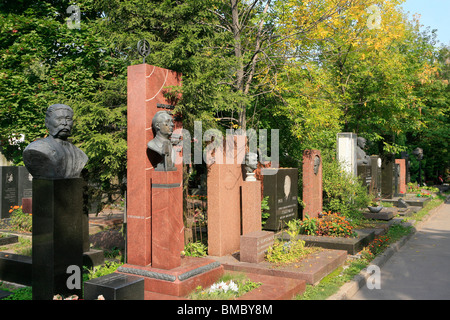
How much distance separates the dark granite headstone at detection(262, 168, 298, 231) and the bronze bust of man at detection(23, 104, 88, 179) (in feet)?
19.0

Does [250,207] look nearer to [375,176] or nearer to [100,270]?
[100,270]

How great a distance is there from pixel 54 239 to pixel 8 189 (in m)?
10.6

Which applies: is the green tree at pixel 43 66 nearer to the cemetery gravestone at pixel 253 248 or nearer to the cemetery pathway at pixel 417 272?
the cemetery gravestone at pixel 253 248

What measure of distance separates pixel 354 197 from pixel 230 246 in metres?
5.31

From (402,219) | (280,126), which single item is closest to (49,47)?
(280,126)

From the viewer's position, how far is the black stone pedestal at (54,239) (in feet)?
16.3

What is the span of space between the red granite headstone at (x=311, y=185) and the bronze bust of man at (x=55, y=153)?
7.26 meters

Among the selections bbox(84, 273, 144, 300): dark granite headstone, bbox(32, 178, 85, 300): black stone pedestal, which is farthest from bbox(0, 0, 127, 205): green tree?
bbox(84, 273, 144, 300): dark granite headstone

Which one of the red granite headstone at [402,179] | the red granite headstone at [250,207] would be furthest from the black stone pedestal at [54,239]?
the red granite headstone at [402,179]

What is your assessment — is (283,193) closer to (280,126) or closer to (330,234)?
(330,234)

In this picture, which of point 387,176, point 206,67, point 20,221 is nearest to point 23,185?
point 20,221

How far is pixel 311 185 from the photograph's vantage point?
11398 millimetres
